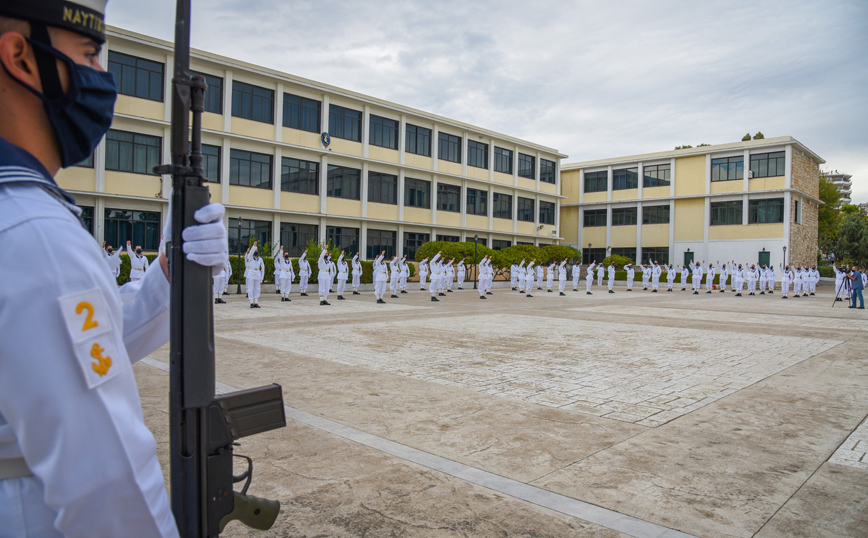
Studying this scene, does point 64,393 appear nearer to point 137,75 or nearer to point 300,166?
point 137,75

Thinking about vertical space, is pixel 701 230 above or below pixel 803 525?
above

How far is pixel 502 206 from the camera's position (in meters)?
46.8

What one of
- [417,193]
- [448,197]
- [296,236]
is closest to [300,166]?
[296,236]

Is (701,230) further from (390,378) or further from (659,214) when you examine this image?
(390,378)

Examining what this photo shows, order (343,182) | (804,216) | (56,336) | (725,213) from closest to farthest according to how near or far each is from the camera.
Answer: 1. (56,336)
2. (343,182)
3. (804,216)
4. (725,213)

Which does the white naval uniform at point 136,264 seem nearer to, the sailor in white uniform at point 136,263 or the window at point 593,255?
the sailor in white uniform at point 136,263

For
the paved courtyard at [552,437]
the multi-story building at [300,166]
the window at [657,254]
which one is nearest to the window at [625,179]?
the window at [657,254]

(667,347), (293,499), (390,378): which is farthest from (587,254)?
(293,499)

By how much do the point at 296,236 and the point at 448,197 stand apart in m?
13.3

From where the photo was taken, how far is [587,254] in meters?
58.3

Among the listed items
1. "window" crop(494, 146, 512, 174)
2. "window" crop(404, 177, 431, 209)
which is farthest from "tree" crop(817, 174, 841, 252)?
"window" crop(404, 177, 431, 209)

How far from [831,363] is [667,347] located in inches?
103

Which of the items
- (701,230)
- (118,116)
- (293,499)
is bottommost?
(293,499)

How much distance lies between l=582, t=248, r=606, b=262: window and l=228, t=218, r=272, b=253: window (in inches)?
1415
